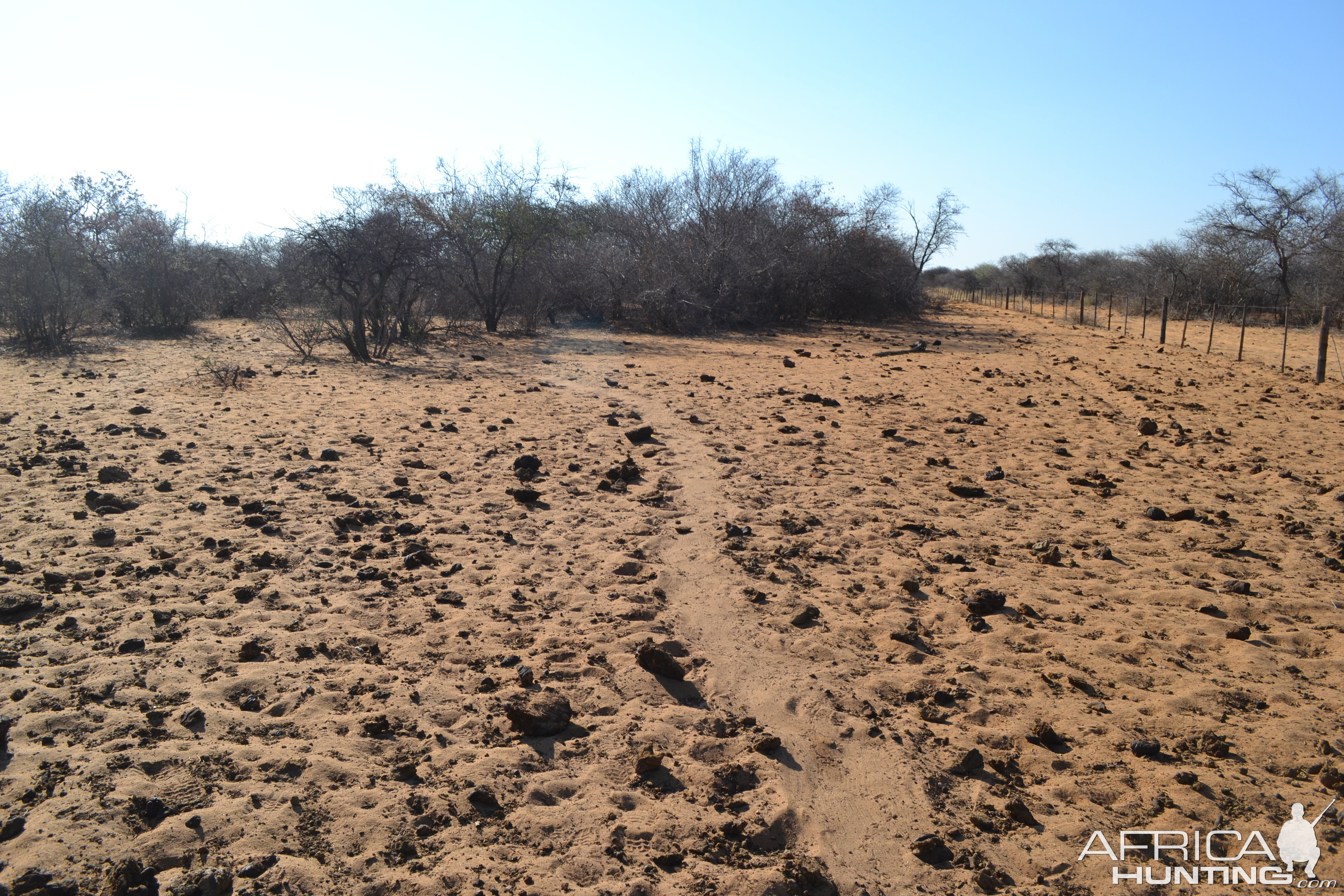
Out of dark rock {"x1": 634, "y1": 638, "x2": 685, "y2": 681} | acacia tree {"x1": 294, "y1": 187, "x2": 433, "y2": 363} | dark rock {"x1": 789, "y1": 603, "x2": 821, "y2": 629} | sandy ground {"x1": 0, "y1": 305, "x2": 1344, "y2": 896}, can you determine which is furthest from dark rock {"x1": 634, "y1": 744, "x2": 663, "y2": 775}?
acacia tree {"x1": 294, "y1": 187, "x2": 433, "y2": 363}

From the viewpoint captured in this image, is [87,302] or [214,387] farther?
[87,302]

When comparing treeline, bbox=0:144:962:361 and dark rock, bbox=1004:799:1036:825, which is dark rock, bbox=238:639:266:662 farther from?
treeline, bbox=0:144:962:361

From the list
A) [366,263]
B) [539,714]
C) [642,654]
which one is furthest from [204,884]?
[366,263]

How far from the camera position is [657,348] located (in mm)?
15812

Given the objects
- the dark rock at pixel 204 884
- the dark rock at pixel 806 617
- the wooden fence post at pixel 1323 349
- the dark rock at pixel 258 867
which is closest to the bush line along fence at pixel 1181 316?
the wooden fence post at pixel 1323 349

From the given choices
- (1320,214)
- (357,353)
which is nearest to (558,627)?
(357,353)

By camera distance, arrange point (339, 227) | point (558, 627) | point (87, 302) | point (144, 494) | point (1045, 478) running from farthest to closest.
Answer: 1. point (87, 302)
2. point (339, 227)
3. point (1045, 478)
4. point (144, 494)
5. point (558, 627)

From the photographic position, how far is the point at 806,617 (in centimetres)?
394

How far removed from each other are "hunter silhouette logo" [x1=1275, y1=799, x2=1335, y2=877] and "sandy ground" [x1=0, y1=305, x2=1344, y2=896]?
0.04 m

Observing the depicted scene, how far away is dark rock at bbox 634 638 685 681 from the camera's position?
341 cm

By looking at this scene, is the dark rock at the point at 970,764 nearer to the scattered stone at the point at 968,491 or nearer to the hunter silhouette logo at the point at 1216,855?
the hunter silhouette logo at the point at 1216,855

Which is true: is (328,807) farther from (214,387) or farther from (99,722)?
(214,387)

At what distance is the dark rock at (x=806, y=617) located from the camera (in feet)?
12.9

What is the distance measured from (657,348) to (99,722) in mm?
13533
